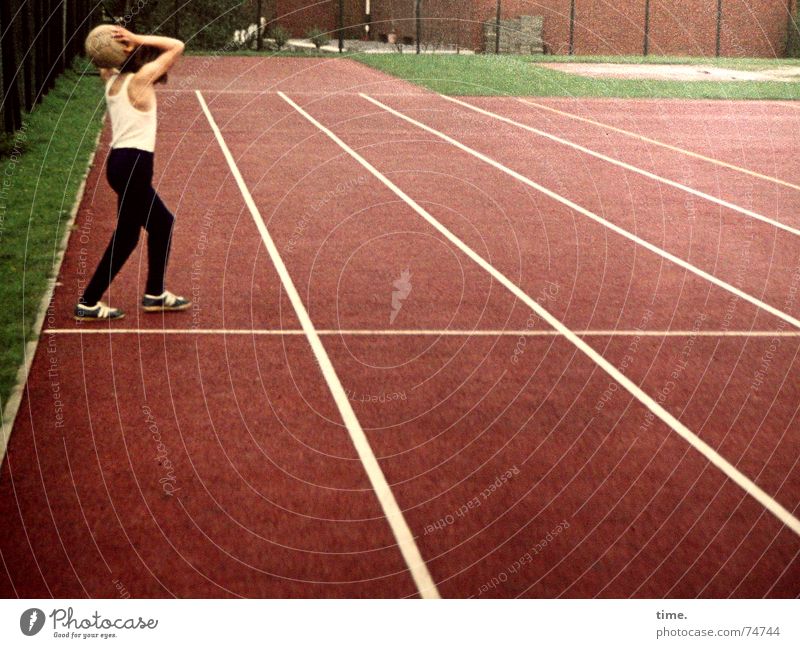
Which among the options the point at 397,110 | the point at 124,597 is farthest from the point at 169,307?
the point at 397,110

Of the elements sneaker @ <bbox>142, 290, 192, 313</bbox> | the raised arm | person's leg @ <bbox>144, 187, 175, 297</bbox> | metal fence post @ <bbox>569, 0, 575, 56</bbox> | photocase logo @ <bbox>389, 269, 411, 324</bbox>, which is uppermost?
the raised arm

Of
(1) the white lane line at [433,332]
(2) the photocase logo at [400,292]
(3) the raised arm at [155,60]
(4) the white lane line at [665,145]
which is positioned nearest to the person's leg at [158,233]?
(1) the white lane line at [433,332]

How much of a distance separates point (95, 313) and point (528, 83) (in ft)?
73.0

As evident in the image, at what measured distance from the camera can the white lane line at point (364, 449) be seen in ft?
16.6

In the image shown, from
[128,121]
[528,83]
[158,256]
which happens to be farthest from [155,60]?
[528,83]

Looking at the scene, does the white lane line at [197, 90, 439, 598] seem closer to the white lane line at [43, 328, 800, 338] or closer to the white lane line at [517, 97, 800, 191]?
the white lane line at [43, 328, 800, 338]

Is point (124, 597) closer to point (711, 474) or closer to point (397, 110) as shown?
point (711, 474)

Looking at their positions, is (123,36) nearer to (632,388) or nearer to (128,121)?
(128,121)

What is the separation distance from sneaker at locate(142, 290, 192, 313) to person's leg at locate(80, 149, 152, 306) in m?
0.39

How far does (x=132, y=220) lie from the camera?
27.8 feet

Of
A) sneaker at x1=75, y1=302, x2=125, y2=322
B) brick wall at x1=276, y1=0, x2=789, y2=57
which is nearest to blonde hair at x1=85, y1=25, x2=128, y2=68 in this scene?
sneaker at x1=75, y1=302, x2=125, y2=322

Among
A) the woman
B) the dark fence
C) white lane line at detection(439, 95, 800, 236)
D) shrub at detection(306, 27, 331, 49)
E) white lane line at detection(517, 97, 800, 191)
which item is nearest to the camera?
the woman

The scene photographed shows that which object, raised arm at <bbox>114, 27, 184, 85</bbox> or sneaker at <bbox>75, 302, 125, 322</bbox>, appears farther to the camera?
sneaker at <bbox>75, 302, 125, 322</bbox>
